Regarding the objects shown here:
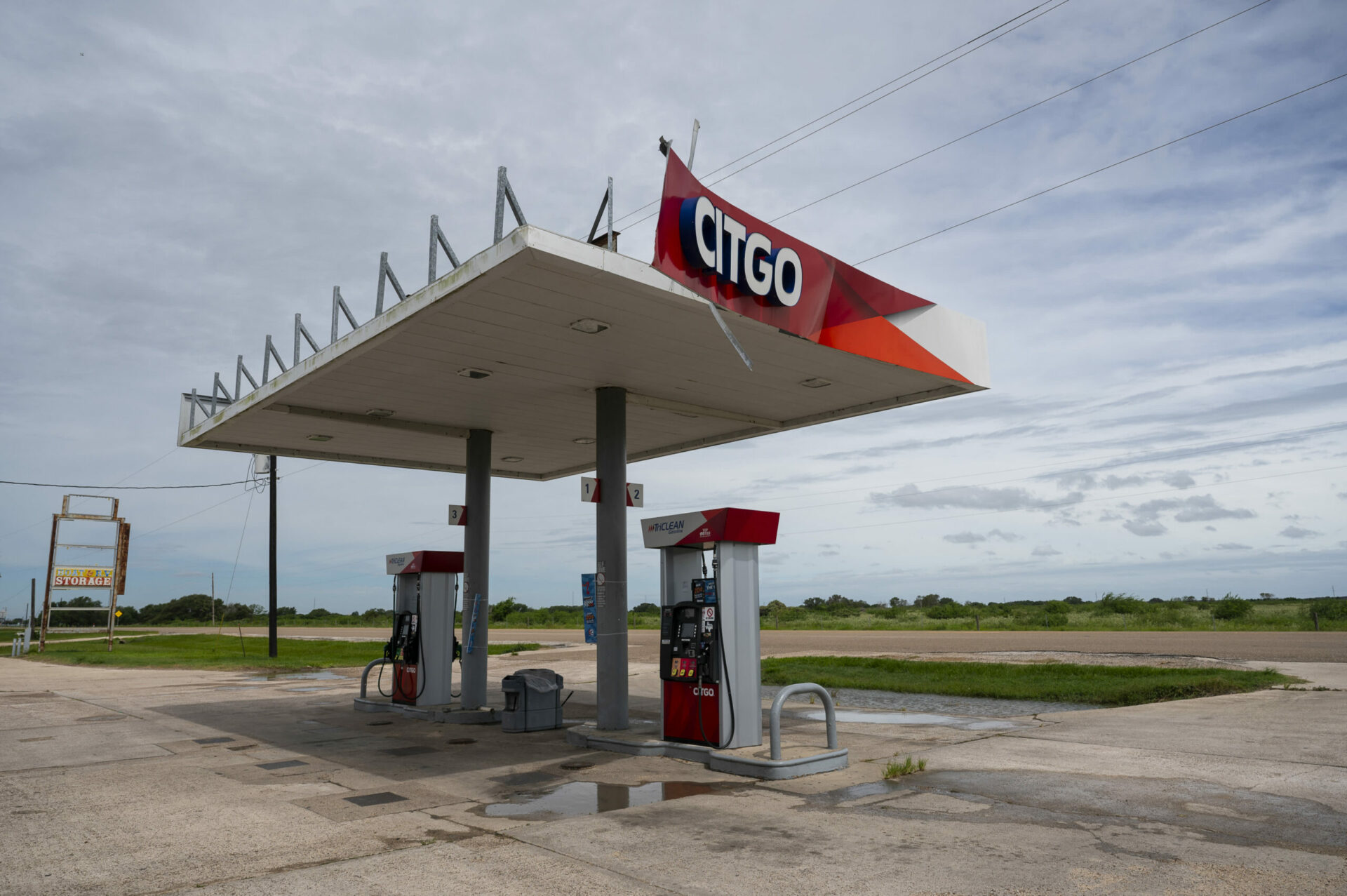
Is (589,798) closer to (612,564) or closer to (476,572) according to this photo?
(612,564)

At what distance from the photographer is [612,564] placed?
11.1m

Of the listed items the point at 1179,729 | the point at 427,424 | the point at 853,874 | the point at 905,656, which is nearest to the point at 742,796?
the point at 853,874

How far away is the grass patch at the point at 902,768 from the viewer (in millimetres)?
8051

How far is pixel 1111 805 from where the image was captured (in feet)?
22.3

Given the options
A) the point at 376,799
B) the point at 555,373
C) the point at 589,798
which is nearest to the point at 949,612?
the point at 555,373

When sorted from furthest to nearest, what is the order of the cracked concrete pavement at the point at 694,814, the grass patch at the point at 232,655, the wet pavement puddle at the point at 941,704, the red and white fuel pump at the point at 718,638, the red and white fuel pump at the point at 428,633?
the grass patch at the point at 232,655, the red and white fuel pump at the point at 428,633, the wet pavement puddle at the point at 941,704, the red and white fuel pump at the point at 718,638, the cracked concrete pavement at the point at 694,814

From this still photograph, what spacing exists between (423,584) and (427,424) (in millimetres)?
→ 2634

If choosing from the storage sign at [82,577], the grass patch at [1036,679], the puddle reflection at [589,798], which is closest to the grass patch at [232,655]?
the storage sign at [82,577]

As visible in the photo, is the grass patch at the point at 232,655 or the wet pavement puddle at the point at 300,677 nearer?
the wet pavement puddle at the point at 300,677

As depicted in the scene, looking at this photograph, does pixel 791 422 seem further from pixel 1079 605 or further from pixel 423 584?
pixel 1079 605

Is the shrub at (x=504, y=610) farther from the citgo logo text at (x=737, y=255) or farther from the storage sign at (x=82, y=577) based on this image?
the citgo logo text at (x=737, y=255)

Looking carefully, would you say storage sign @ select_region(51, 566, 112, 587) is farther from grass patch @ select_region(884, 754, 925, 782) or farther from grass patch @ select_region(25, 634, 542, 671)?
grass patch @ select_region(884, 754, 925, 782)

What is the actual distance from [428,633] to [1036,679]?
11.9m

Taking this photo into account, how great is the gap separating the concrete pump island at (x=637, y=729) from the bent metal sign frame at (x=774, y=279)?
1.6 inches
